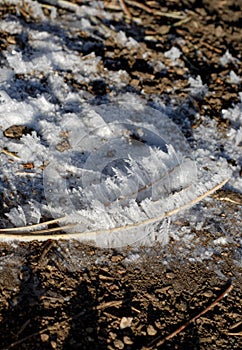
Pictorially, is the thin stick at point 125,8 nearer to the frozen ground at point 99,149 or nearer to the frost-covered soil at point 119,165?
the frost-covered soil at point 119,165

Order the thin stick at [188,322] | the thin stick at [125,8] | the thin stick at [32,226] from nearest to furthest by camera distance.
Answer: the thin stick at [188,322]
the thin stick at [32,226]
the thin stick at [125,8]

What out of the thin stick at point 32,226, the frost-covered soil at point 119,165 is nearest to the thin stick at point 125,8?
the frost-covered soil at point 119,165

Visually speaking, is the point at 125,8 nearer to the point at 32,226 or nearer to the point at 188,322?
the point at 32,226

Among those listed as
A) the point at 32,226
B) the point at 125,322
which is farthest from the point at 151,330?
the point at 32,226

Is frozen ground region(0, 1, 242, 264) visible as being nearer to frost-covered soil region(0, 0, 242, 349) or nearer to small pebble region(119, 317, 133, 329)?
frost-covered soil region(0, 0, 242, 349)

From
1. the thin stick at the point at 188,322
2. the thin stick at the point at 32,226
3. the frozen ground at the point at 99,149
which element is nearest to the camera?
the thin stick at the point at 188,322

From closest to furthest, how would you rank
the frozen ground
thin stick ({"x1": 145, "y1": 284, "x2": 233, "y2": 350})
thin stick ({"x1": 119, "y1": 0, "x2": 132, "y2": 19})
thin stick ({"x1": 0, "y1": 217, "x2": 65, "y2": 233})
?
thin stick ({"x1": 145, "y1": 284, "x2": 233, "y2": 350})
thin stick ({"x1": 0, "y1": 217, "x2": 65, "y2": 233})
the frozen ground
thin stick ({"x1": 119, "y1": 0, "x2": 132, "y2": 19})

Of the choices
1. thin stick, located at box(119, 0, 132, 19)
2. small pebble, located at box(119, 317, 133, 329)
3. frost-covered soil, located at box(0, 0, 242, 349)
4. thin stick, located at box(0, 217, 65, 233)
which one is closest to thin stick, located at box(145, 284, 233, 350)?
frost-covered soil, located at box(0, 0, 242, 349)

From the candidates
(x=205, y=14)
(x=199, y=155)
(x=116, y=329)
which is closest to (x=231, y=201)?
(x=199, y=155)

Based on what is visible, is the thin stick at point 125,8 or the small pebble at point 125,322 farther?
the thin stick at point 125,8

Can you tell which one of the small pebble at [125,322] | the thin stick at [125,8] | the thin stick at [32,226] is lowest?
the small pebble at [125,322]
